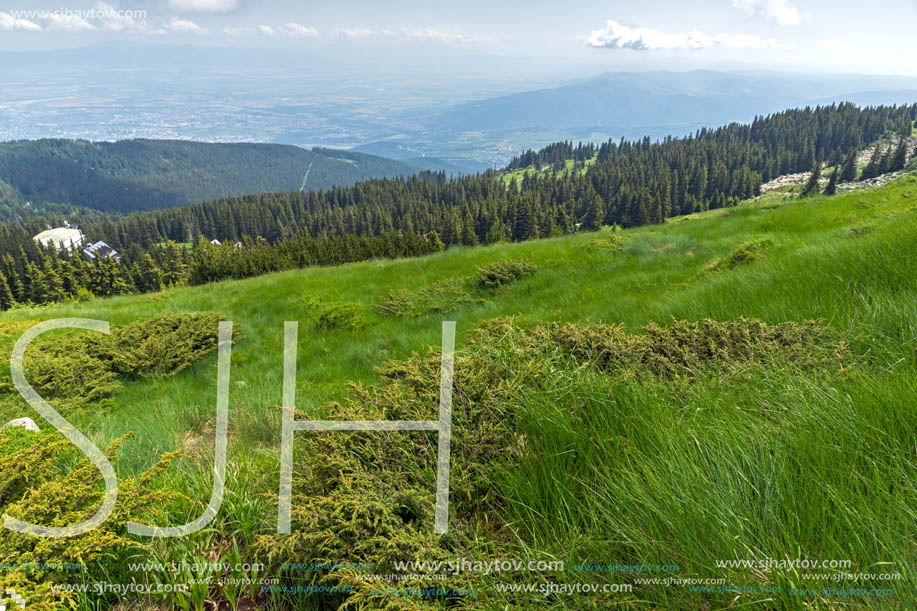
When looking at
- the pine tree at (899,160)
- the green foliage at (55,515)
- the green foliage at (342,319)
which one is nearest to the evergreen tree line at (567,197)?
the pine tree at (899,160)

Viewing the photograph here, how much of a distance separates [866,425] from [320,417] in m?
3.40

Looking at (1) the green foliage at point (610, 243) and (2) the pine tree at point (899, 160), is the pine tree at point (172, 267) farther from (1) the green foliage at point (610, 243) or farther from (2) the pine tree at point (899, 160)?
(2) the pine tree at point (899, 160)

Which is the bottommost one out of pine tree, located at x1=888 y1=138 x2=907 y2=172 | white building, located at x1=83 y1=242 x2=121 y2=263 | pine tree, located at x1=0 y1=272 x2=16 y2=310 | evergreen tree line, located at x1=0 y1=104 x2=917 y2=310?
white building, located at x1=83 y1=242 x2=121 y2=263

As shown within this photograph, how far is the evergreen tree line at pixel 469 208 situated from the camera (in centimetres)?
9350

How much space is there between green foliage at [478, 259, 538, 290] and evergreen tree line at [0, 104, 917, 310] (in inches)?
2700

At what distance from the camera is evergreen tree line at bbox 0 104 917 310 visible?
307ft

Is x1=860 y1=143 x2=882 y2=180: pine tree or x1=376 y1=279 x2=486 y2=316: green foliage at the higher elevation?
x1=860 y1=143 x2=882 y2=180: pine tree

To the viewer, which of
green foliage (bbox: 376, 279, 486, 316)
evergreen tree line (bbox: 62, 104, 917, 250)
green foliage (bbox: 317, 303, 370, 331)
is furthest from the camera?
evergreen tree line (bbox: 62, 104, 917, 250)

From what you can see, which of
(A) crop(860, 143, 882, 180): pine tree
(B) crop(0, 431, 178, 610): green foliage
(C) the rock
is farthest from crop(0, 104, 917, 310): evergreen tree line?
(B) crop(0, 431, 178, 610): green foliage

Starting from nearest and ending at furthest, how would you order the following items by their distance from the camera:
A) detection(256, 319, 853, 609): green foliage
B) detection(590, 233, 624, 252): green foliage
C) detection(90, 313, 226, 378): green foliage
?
detection(256, 319, 853, 609): green foliage → detection(90, 313, 226, 378): green foliage → detection(590, 233, 624, 252): green foliage

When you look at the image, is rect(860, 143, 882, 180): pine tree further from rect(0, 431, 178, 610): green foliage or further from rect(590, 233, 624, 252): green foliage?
rect(0, 431, 178, 610): green foliage

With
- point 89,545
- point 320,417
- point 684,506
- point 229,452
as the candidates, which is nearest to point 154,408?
point 229,452

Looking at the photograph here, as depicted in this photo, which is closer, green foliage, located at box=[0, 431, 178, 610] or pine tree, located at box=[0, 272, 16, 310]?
green foliage, located at box=[0, 431, 178, 610]

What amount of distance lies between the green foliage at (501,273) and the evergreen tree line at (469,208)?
68568 mm
